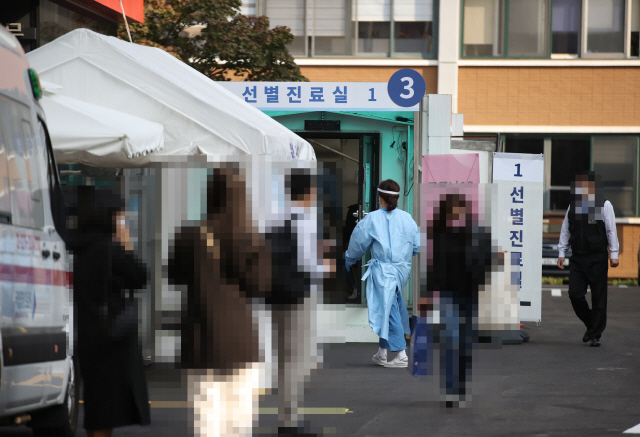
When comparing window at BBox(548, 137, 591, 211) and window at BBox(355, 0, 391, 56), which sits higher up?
window at BBox(355, 0, 391, 56)

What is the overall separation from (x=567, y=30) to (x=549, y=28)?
1.51 feet

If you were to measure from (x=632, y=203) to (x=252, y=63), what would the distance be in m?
10.4

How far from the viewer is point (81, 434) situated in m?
6.16

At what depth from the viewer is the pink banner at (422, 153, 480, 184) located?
998cm

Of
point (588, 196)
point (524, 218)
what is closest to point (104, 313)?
point (524, 218)

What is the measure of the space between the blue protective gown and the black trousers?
245cm

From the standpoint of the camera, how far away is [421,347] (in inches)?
281

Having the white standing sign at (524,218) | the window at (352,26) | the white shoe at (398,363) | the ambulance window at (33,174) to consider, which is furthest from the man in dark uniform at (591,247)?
the window at (352,26)

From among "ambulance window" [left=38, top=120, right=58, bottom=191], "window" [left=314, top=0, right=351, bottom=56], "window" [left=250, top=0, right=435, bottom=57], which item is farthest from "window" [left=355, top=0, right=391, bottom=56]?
"ambulance window" [left=38, top=120, right=58, bottom=191]

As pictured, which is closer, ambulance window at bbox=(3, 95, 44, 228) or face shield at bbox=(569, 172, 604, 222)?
ambulance window at bbox=(3, 95, 44, 228)

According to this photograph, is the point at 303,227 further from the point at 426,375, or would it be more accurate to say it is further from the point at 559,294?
the point at 559,294

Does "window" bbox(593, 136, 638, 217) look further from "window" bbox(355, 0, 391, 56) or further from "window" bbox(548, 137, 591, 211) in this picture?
"window" bbox(355, 0, 391, 56)

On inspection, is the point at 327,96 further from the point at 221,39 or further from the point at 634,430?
the point at 221,39

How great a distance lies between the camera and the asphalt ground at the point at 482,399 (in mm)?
6047
